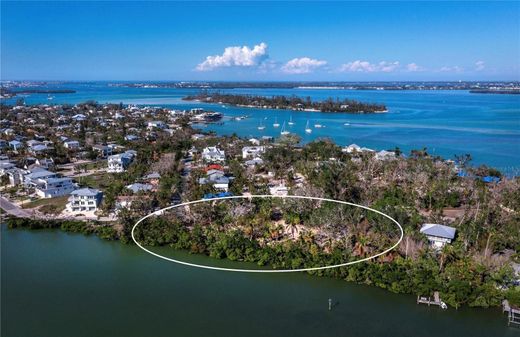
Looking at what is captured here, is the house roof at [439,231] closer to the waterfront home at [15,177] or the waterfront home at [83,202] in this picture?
the waterfront home at [83,202]

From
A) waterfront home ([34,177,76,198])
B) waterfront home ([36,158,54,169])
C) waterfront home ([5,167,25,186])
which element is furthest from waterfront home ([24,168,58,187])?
waterfront home ([36,158,54,169])

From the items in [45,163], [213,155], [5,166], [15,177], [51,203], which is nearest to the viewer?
[51,203]

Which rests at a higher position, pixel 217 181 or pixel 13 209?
pixel 217 181

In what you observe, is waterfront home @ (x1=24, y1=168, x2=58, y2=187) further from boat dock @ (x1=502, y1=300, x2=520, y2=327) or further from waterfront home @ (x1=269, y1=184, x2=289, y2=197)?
boat dock @ (x1=502, y1=300, x2=520, y2=327)

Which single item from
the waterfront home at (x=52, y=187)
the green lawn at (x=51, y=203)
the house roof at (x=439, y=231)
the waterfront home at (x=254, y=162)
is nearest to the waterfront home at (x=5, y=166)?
the waterfront home at (x=52, y=187)

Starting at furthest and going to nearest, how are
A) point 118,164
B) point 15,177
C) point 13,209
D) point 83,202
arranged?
1. point 118,164
2. point 15,177
3. point 13,209
4. point 83,202

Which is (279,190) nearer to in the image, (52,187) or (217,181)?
(217,181)

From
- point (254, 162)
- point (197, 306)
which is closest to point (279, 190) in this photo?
point (254, 162)
